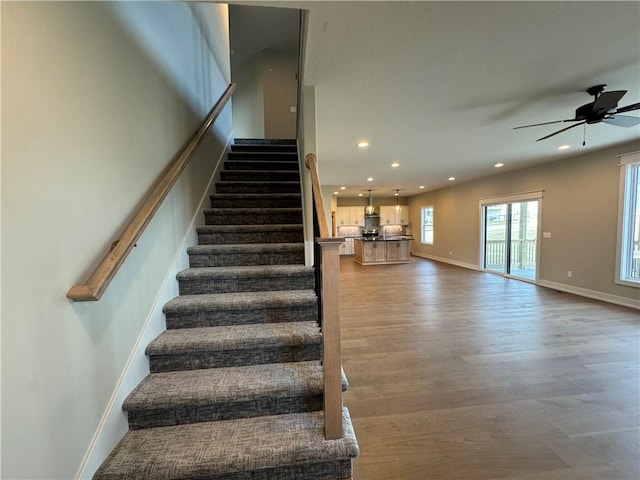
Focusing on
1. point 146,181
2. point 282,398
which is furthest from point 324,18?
point 282,398

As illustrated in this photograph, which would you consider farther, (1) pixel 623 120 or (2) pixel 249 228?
(2) pixel 249 228

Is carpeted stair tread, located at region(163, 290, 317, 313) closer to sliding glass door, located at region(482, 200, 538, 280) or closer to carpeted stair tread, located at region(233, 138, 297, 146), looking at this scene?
carpeted stair tread, located at region(233, 138, 297, 146)

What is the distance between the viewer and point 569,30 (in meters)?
1.68

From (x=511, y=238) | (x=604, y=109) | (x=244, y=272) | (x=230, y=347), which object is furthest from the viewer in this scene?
(x=511, y=238)

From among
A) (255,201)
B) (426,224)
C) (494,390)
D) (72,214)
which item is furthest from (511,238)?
(72,214)

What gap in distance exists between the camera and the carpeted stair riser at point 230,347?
1713 mm

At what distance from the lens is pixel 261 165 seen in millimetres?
3906

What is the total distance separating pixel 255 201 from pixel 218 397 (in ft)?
7.12

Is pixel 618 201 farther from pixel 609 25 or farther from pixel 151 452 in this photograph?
pixel 151 452

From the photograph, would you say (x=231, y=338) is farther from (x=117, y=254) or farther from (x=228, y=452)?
(x=117, y=254)

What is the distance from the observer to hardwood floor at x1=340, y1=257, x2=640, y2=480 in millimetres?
1637

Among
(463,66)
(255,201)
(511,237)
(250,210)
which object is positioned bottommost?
(511,237)

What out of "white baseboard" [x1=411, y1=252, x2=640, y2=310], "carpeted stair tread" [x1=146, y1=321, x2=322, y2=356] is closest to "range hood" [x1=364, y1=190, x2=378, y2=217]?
"white baseboard" [x1=411, y1=252, x2=640, y2=310]

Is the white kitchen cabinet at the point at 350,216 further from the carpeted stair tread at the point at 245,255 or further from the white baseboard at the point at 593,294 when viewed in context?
the carpeted stair tread at the point at 245,255
